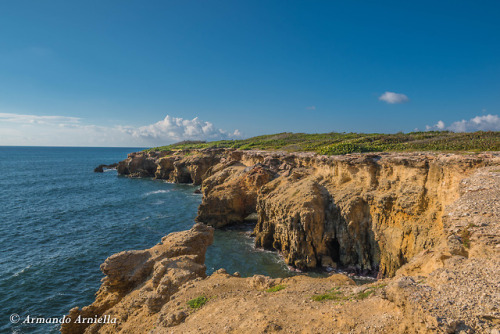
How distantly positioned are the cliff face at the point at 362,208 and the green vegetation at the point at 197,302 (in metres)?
15.3

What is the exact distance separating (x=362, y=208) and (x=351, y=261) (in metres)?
5.46

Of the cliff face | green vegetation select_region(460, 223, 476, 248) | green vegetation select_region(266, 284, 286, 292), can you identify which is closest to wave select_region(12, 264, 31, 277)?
the cliff face

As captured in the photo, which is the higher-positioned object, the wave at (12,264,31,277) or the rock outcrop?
the rock outcrop

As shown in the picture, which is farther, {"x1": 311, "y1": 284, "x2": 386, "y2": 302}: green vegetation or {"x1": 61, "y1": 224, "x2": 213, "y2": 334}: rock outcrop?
{"x1": 61, "y1": 224, "x2": 213, "y2": 334}: rock outcrop

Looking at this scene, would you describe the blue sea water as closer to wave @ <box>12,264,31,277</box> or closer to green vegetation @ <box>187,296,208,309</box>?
wave @ <box>12,264,31,277</box>

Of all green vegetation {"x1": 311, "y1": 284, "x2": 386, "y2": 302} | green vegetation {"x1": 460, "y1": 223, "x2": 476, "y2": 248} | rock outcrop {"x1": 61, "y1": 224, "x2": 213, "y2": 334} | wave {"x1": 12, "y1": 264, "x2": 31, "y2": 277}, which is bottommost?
wave {"x1": 12, "y1": 264, "x2": 31, "y2": 277}

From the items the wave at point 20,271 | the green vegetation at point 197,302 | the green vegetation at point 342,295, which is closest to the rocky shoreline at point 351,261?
the green vegetation at point 342,295

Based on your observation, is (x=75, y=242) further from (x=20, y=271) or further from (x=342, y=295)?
(x=342, y=295)

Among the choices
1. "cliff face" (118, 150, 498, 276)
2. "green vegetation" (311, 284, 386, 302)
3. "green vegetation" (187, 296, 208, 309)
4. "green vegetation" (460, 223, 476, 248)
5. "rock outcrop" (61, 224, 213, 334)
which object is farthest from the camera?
"cliff face" (118, 150, 498, 276)

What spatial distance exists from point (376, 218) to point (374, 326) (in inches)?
710

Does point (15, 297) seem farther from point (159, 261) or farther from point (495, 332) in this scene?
point (495, 332)

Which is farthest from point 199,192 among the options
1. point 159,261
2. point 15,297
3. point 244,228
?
point 159,261

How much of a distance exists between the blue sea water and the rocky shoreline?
582cm

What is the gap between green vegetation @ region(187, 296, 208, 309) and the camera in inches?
489
